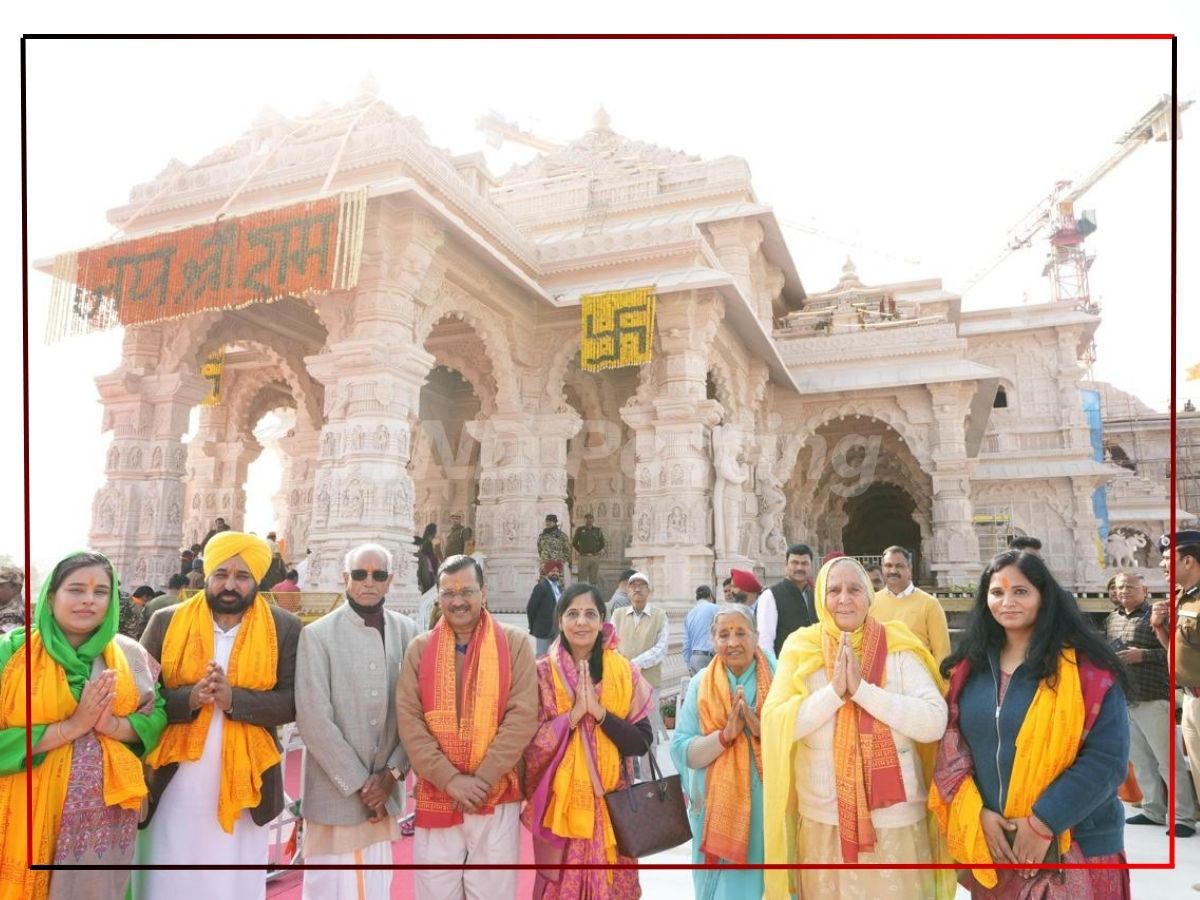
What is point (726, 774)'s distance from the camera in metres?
2.53

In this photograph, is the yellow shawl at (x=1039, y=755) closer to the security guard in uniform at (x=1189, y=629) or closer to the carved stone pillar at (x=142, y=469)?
the security guard in uniform at (x=1189, y=629)

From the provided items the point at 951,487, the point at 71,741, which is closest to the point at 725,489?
the point at 951,487

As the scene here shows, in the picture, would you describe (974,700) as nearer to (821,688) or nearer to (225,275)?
(821,688)

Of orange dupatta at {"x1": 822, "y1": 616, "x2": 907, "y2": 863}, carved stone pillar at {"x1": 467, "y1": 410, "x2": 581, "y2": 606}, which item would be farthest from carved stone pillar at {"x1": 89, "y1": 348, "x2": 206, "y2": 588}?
orange dupatta at {"x1": 822, "y1": 616, "x2": 907, "y2": 863}

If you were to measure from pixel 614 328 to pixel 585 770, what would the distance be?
25.0ft

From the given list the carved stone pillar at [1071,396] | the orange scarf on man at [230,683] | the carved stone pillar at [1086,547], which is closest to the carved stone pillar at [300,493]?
the orange scarf on man at [230,683]

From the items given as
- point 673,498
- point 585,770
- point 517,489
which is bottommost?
point 585,770

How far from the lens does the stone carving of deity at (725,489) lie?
10.3 m

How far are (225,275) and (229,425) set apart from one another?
6.09 meters

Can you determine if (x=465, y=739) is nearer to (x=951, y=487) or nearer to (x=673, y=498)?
(x=673, y=498)

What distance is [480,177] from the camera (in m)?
12.2

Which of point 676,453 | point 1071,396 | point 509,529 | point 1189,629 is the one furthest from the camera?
point 1071,396

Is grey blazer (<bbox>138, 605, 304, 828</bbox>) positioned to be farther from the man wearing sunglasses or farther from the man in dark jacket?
the man in dark jacket

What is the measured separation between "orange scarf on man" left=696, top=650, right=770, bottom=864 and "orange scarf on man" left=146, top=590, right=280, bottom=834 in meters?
1.50
